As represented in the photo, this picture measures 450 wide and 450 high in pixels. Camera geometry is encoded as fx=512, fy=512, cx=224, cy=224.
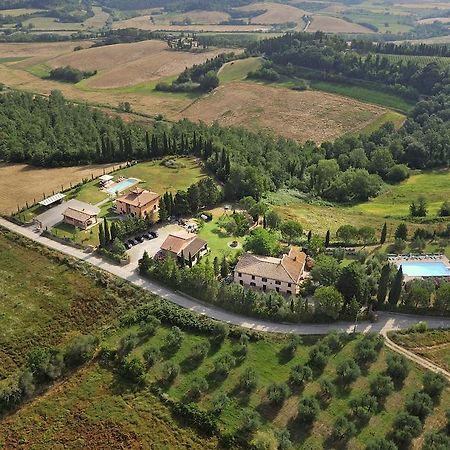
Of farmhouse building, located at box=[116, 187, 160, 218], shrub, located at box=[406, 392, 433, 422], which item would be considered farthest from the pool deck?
farmhouse building, located at box=[116, 187, 160, 218]

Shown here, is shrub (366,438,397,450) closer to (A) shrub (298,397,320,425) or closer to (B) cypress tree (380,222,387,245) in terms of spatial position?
(A) shrub (298,397,320,425)

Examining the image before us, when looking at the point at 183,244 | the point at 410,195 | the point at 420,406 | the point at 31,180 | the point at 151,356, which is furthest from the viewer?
the point at 410,195

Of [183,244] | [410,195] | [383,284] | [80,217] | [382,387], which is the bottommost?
[410,195]

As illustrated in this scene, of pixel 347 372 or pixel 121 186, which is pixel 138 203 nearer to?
pixel 121 186

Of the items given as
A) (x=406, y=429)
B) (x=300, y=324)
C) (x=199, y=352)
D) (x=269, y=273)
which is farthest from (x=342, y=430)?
(x=269, y=273)


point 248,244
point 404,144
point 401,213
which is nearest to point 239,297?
point 248,244

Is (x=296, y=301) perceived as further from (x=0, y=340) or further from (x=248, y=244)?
(x=0, y=340)
